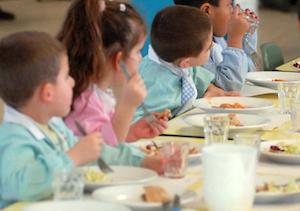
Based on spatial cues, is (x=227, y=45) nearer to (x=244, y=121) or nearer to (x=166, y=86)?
(x=166, y=86)

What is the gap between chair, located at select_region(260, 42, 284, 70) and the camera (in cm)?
486

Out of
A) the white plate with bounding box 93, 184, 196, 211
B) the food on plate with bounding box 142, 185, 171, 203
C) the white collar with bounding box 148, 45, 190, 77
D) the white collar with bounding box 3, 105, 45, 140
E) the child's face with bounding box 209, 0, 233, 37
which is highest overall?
the white collar with bounding box 3, 105, 45, 140

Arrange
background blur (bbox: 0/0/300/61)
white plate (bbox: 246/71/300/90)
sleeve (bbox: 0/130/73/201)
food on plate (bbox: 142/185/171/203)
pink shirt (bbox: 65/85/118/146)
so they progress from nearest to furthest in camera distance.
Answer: food on plate (bbox: 142/185/171/203) → sleeve (bbox: 0/130/73/201) → pink shirt (bbox: 65/85/118/146) → white plate (bbox: 246/71/300/90) → background blur (bbox: 0/0/300/61)

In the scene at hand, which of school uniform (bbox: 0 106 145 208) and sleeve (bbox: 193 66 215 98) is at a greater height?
school uniform (bbox: 0 106 145 208)

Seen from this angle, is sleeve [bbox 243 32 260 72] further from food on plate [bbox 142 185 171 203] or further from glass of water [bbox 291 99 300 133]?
food on plate [bbox 142 185 171 203]

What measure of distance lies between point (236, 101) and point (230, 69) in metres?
0.67

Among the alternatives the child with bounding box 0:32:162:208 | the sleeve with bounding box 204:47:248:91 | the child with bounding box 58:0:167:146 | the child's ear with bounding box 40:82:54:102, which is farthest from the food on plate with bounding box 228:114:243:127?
the sleeve with bounding box 204:47:248:91

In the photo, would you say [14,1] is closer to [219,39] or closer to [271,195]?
[219,39]

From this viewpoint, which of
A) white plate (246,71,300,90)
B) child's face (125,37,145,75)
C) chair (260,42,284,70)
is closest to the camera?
child's face (125,37,145,75)

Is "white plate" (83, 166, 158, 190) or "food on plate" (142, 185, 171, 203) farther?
"white plate" (83, 166, 158, 190)

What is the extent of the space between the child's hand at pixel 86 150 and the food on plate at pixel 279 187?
15.8 inches

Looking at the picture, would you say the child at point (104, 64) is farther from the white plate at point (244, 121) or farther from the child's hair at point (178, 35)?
the child's hair at point (178, 35)

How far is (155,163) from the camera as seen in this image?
7.08ft

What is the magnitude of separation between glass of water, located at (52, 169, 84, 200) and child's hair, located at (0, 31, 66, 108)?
0.37m
